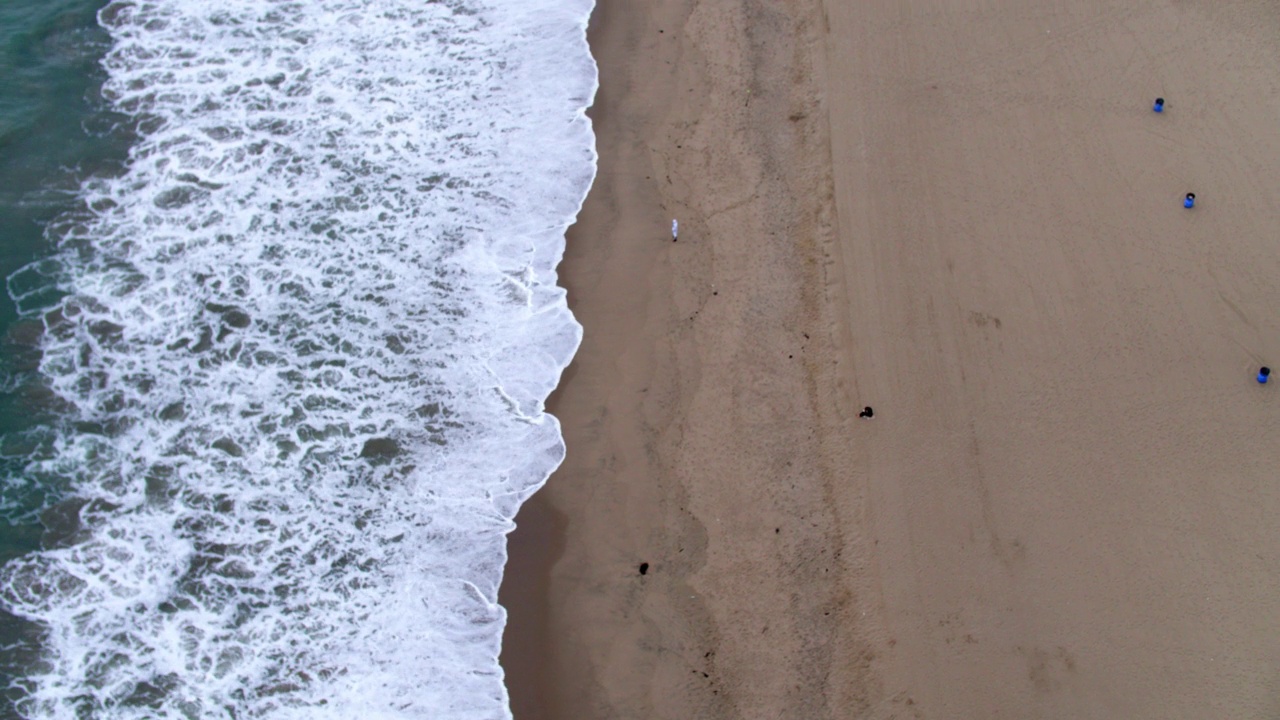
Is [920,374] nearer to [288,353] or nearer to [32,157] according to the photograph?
[288,353]

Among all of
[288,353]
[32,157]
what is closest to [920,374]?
[288,353]

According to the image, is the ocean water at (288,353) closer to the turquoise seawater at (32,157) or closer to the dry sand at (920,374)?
the turquoise seawater at (32,157)

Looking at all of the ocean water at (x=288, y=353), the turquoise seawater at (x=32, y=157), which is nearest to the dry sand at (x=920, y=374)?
the ocean water at (x=288, y=353)

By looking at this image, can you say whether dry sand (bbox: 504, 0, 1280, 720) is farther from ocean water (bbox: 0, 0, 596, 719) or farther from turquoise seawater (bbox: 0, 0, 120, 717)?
turquoise seawater (bbox: 0, 0, 120, 717)

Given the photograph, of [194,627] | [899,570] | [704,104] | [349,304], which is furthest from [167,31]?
[899,570]

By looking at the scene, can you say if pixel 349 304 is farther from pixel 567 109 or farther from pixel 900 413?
pixel 900 413
